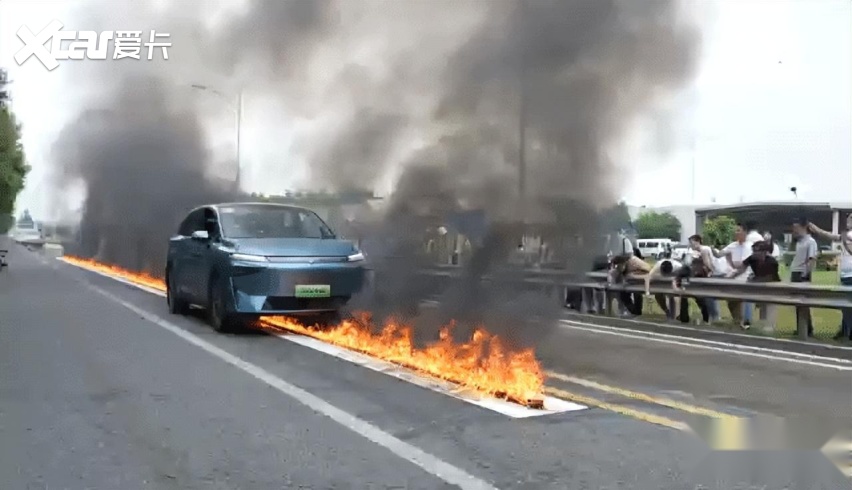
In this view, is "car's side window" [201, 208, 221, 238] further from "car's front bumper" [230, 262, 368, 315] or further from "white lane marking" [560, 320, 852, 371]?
"white lane marking" [560, 320, 852, 371]

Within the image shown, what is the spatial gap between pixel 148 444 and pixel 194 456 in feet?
1.42

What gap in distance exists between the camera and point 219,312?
10.5 metres

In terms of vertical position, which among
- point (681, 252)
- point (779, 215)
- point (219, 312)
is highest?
point (779, 215)

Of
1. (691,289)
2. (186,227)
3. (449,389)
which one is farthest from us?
(186,227)

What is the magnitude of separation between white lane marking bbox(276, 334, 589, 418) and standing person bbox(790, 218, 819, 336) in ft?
18.7

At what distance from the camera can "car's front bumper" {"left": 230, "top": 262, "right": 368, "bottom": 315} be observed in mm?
9953

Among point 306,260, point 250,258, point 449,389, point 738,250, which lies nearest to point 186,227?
point 250,258

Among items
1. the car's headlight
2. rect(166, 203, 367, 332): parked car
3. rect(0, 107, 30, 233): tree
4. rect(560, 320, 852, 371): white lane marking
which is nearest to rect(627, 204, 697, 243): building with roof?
rect(560, 320, 852, 371): white lane marking

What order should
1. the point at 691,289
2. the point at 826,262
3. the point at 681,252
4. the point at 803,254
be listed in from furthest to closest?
the point at 681,252 < the point at 691,289 < the point at 826,262 < the point at 803,254

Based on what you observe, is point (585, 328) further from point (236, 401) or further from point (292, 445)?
point (292, 445)

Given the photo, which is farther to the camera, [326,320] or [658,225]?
[326,320]

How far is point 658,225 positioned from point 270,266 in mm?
4132

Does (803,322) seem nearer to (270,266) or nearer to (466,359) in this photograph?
(466,359)

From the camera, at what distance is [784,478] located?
448cm
